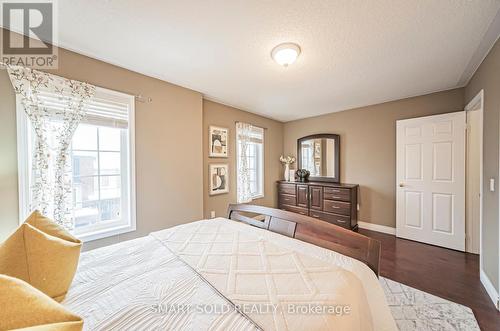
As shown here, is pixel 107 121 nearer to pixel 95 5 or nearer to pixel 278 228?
pixel 95 5

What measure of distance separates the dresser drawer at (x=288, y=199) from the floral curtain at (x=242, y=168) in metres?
0.99

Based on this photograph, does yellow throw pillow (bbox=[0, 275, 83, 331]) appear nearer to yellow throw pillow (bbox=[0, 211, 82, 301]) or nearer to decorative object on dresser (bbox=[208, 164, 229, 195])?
yellow throw pillow (bbox=[0, 211, 82, 301])

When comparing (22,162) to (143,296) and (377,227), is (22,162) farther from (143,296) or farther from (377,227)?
(377,227)

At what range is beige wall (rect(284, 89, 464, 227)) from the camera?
313 cm

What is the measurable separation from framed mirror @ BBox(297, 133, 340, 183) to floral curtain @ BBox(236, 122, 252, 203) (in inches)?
60.5

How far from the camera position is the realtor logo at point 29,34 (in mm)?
1413

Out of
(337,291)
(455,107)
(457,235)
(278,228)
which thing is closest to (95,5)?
(278,228)

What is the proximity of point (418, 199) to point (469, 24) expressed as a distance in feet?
8.04

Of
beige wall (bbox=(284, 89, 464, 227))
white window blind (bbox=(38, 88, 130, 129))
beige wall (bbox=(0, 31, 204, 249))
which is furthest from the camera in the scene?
beige wall (bbox=(284, 89, 464, 227))

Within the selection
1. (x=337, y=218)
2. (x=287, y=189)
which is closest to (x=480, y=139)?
(x=337, y=218)

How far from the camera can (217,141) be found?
3369mm

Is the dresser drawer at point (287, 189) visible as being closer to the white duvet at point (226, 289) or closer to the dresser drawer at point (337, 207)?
the dresser drawer at point (337, 207)

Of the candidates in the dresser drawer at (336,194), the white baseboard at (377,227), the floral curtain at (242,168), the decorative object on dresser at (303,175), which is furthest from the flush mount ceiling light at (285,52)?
the white baseboard at (377,227)

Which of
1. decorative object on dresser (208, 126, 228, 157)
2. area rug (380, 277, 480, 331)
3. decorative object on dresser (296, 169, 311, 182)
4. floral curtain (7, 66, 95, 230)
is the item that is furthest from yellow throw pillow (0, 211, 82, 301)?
decorative object on dresser (296, 169, 311, 182)
